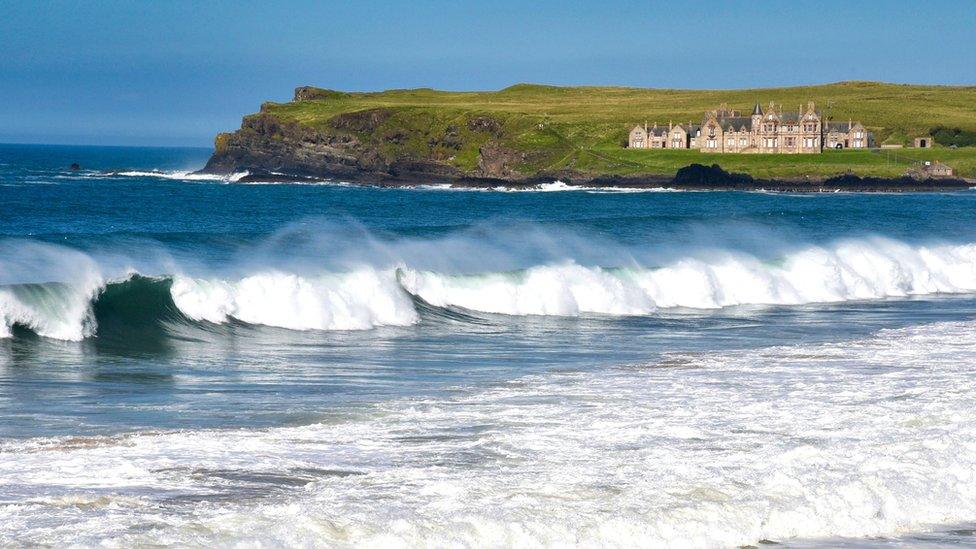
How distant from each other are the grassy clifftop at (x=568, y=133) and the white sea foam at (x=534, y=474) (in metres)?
112

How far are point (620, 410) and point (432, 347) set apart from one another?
678cm

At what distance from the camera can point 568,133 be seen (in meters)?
148

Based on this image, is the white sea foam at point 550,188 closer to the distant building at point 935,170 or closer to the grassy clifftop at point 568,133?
the grassy clifftop at point 568,133

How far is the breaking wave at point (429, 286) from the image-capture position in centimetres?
2238

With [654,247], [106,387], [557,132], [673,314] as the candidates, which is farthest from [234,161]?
[106,387]

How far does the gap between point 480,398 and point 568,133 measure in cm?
13444

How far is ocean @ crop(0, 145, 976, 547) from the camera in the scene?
32.2 ft

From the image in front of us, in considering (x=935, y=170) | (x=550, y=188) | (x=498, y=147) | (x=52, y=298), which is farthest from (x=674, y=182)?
(x=52, y=298)

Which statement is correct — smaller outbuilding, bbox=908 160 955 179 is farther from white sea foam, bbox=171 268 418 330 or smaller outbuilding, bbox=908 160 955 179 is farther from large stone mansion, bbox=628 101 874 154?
white sea foam, bbox=171 268 418 330

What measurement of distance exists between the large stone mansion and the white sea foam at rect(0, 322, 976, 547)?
12833 cm

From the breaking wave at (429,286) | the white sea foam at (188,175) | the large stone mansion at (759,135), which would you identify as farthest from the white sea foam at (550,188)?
the breaking wave at (429,286)

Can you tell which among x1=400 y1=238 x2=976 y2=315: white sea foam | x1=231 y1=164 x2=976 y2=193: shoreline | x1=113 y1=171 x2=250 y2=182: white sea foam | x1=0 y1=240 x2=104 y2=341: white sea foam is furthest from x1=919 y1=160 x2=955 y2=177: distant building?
x1=0 y1=240 x2=104 y2=341: white sea foam

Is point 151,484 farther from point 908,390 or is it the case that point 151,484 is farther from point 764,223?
point 764,223

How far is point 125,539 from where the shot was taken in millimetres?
8852
